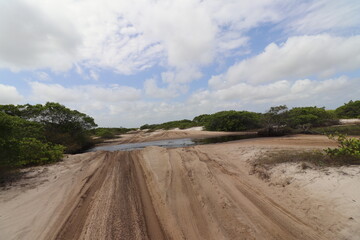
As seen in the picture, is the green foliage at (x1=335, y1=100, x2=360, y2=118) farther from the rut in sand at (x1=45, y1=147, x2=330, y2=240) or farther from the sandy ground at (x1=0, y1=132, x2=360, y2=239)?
the rut in sand at (x1=45, y1=147, x2=330, y2=240)

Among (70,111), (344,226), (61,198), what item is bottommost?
(344,226)

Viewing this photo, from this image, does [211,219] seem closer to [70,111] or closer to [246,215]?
[246,215]

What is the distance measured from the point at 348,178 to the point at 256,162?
3344mm

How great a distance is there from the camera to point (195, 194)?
17.7 ft

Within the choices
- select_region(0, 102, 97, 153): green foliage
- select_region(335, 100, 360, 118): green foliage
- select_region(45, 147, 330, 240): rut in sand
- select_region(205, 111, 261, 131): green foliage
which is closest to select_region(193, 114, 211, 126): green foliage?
select_region(205, 111, 261, 131): green foliage

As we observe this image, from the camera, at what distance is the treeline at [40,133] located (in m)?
7.61

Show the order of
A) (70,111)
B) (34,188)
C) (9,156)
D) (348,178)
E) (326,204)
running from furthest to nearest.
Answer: (70,111) < (9,156) < (34,188) < (348,178) < (326,204)

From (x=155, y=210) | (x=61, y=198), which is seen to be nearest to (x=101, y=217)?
(x=155, y=210)

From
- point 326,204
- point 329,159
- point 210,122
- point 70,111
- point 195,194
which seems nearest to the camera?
point 326,204

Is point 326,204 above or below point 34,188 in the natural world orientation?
below

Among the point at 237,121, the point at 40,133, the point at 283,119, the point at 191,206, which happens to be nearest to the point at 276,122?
the point at 283,119

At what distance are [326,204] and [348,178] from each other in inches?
46.7

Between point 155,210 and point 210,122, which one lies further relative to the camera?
point 210,122

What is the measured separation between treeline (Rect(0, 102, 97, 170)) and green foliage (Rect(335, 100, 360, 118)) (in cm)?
4092
